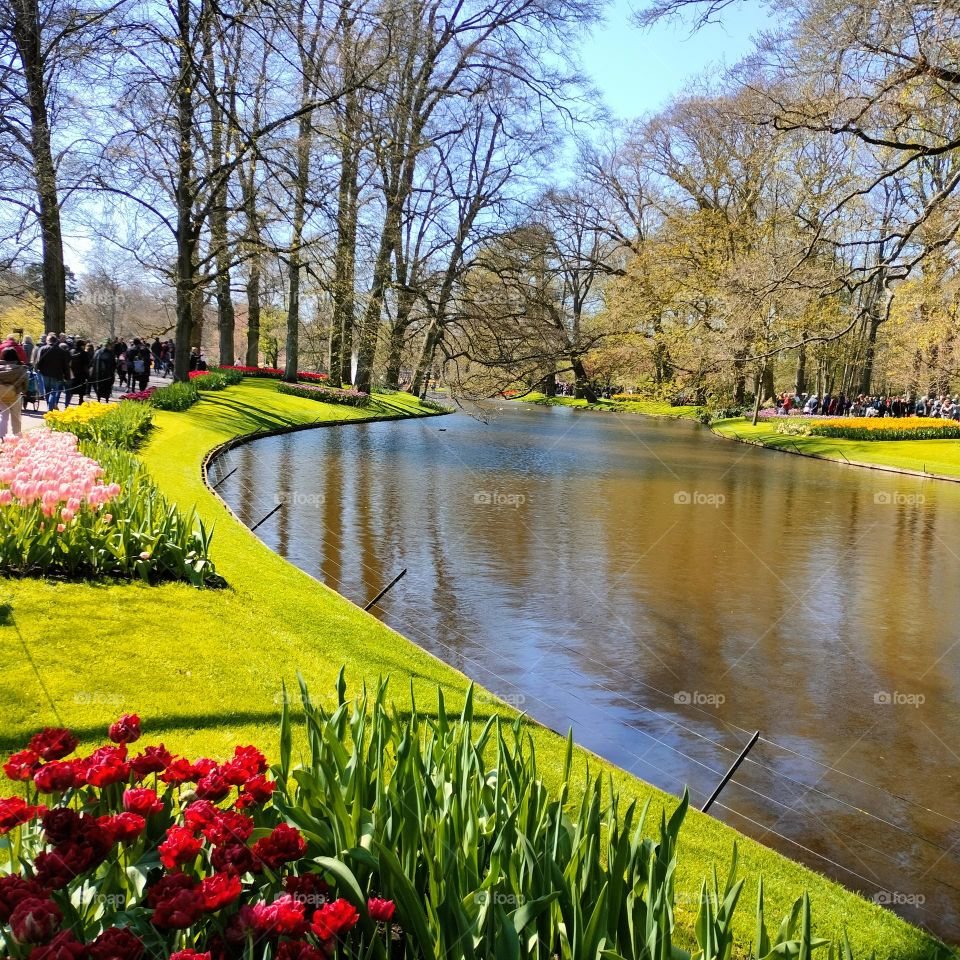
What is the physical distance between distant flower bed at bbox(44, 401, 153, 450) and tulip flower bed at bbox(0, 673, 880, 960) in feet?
31.5

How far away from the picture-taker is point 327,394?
3416cm

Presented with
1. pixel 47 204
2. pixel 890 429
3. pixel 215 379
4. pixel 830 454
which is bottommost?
pixel 830 454

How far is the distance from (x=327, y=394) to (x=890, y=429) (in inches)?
869

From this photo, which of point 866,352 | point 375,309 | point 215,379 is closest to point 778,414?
point 866,352

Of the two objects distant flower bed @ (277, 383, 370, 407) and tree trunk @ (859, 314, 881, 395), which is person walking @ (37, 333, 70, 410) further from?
tree trunk @ (859, 314, 881, 395)

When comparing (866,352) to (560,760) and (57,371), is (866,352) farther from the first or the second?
(560,760)

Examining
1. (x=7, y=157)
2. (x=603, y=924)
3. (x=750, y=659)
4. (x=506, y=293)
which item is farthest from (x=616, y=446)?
(x=603, y=924)

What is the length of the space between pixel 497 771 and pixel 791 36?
381 inches

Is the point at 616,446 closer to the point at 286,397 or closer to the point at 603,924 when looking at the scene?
the point at 286,397

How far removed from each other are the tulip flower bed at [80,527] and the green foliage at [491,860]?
424cm

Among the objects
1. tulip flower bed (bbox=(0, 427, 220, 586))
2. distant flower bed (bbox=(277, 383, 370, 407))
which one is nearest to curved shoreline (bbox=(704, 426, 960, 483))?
distant flower bed (bbox=(277, 383, 370, 407))

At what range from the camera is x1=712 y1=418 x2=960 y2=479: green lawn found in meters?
27.9

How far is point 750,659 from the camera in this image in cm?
855

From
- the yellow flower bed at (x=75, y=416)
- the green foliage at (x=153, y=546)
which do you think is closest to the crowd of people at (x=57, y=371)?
the yellow flower bed at (x=75, y=416)
